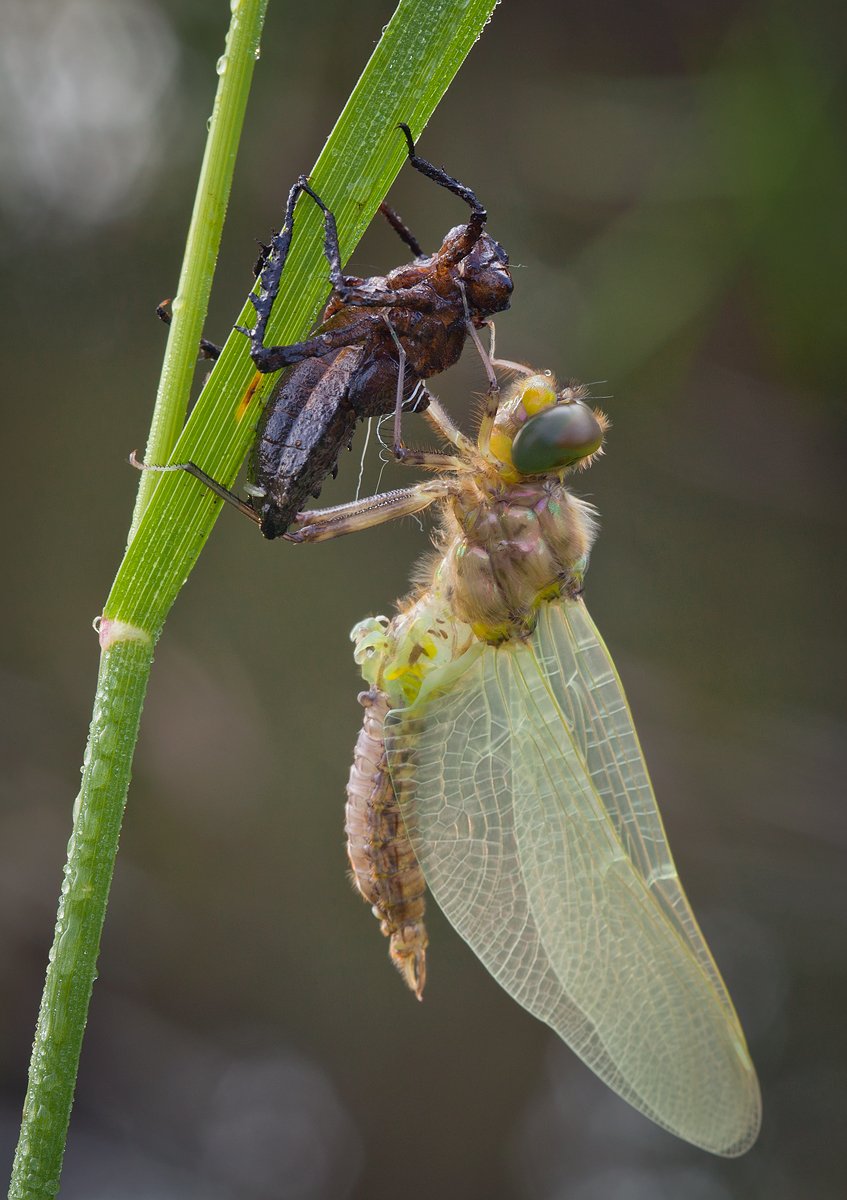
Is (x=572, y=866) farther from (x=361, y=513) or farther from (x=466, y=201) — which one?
(x=466, y=201)

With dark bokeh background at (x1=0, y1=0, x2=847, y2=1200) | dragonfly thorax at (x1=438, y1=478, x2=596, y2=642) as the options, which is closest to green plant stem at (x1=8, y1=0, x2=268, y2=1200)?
dragonfly thorax at (x1=438, y1=478, x2=596, y2=642)

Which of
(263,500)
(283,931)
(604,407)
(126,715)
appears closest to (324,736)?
(283,931)

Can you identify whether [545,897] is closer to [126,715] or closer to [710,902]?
[126,715]

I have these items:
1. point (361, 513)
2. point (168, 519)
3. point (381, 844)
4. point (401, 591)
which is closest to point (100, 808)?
point (168, 519)

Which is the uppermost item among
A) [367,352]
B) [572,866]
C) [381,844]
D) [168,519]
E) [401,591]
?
[401,591]

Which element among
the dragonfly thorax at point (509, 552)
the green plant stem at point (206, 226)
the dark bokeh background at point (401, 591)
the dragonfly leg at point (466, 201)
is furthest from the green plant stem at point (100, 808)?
the dark bokeh background at point (401, 591)

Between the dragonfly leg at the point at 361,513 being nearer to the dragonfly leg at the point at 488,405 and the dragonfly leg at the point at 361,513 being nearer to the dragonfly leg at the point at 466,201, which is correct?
the dragonfly leg at the point at 488,405
